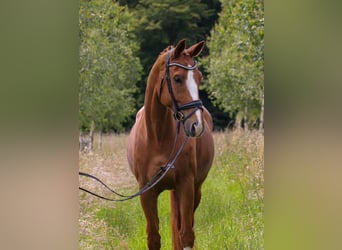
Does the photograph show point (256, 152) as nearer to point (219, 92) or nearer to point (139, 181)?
point (219, 92)

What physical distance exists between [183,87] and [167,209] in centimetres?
90

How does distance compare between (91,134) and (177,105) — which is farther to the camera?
(91,134)

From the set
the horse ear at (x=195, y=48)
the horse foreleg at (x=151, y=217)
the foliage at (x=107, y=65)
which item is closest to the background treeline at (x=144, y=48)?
the foliage at (x=107, y=65)

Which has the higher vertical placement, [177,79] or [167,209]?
[177,79]

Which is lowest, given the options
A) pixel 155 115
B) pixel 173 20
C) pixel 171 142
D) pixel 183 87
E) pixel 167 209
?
pixel 167 209

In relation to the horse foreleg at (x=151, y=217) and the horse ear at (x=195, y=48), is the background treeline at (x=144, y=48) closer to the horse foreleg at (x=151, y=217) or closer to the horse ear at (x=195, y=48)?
the horse ear at (x=195, y=48)

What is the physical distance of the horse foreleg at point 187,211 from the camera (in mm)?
2381

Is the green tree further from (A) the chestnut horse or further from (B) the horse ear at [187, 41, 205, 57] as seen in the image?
(B) the horse ear at [187, 41, 205, 57]

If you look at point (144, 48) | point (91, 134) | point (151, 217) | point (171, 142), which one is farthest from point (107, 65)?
point (151, 217)

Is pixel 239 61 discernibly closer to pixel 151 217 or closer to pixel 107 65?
pixel 107 65

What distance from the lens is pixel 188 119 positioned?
1971 mm

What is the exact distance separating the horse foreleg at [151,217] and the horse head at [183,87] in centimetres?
52

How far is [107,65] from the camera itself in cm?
263
